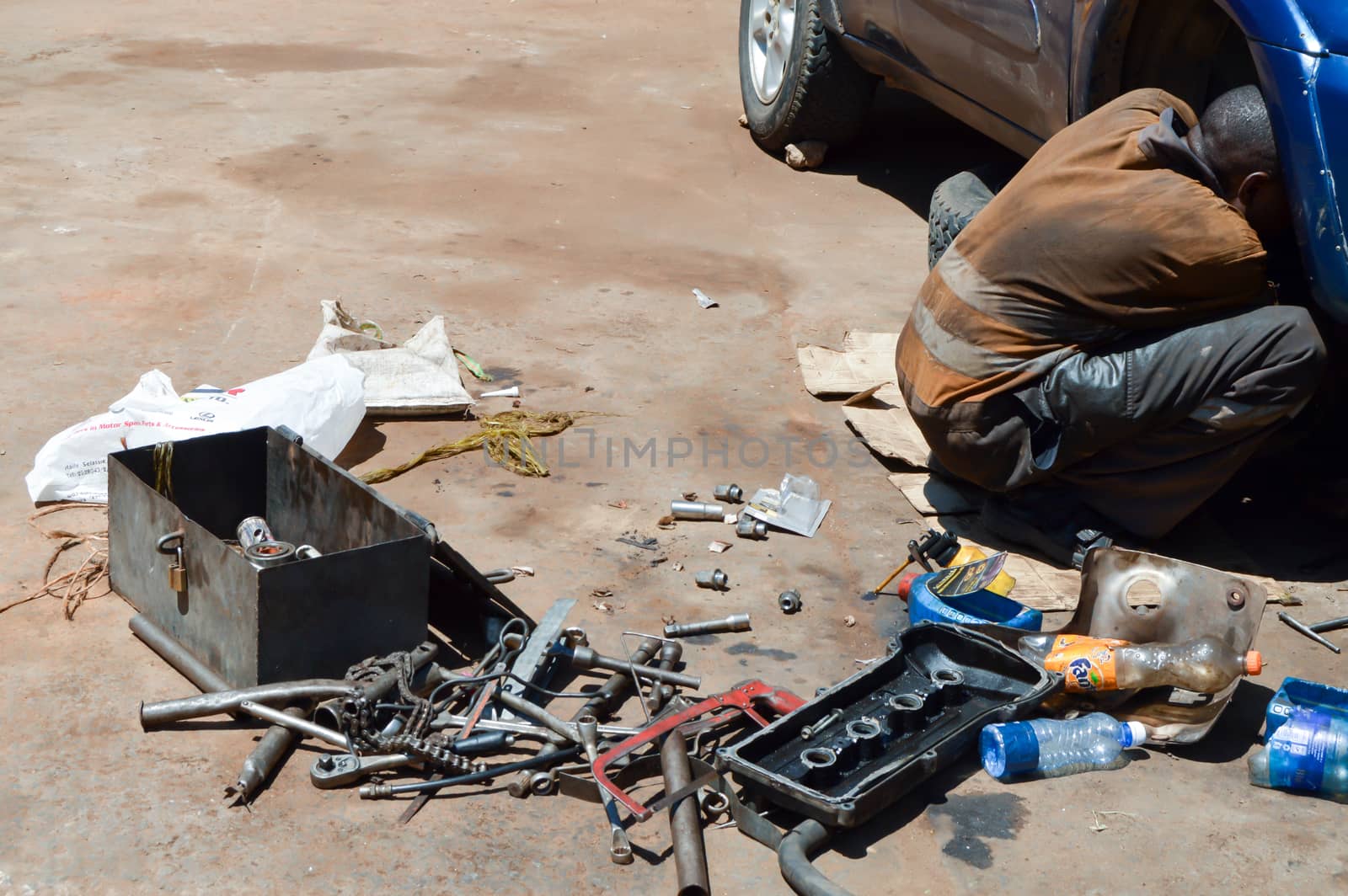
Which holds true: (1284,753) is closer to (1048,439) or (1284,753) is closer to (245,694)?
(1048,439)

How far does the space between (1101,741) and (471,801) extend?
1.46 metres

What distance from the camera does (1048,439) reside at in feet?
12.7

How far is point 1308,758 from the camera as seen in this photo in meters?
2.85

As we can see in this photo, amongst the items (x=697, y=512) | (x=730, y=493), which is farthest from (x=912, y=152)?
(x=697, y=512)

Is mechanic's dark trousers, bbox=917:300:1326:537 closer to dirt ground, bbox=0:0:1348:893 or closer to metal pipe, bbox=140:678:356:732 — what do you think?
dirt ground, bbox=0:0:1348:893

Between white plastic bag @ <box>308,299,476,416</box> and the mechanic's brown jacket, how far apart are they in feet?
5.48

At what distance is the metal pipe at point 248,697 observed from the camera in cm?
287

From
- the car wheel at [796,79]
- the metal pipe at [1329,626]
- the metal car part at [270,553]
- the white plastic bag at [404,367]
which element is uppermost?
the car wheel at [796,79]

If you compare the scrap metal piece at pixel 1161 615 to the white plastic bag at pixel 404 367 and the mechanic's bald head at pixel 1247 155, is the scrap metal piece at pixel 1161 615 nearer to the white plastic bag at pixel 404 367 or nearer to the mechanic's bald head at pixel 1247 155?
the mechanic's bald head at pixel 1247 155

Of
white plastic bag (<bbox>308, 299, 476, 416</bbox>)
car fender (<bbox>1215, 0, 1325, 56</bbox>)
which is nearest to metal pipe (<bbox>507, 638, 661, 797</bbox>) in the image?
white plastic bag (<bbox>308, 299, 476, 416</bbox>)

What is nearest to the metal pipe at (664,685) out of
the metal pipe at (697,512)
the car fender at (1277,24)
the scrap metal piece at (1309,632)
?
the metal pipe at (697,512)

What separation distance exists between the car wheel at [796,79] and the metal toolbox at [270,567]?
4308 millimetres

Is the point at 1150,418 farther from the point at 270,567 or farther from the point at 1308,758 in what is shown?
the point at 270,567

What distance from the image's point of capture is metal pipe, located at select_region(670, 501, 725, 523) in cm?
399
